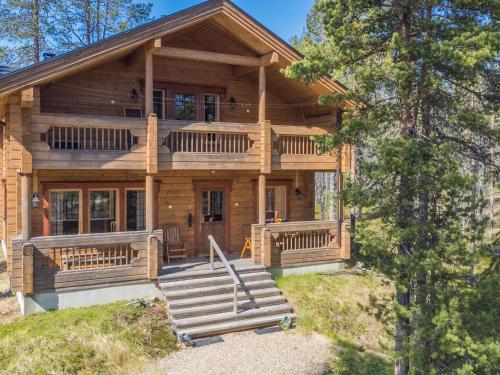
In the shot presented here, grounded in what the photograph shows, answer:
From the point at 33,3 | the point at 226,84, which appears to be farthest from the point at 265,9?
the point at 226,84

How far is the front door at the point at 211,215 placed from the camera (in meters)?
14.3

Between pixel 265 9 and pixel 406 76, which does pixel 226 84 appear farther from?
pixel 265 9

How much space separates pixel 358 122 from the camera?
758 cm

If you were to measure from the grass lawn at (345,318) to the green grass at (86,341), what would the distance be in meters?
3.51

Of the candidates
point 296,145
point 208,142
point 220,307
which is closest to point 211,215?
point 208,142

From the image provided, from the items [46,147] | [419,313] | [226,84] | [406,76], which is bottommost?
[419,313]

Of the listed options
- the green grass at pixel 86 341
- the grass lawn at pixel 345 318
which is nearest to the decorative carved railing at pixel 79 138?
the green grass at pixel 86 341

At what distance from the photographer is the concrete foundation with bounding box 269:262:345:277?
42.7ft

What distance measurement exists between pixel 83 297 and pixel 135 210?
11.4 ft

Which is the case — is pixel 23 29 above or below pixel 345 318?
above

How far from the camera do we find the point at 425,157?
7035 mm

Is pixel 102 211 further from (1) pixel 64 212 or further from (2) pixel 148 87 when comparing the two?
(2) pixel 148 87

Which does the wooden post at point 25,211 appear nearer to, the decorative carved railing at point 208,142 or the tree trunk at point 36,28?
the decorative carved railing at point 208,142

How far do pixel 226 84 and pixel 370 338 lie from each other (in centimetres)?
888
